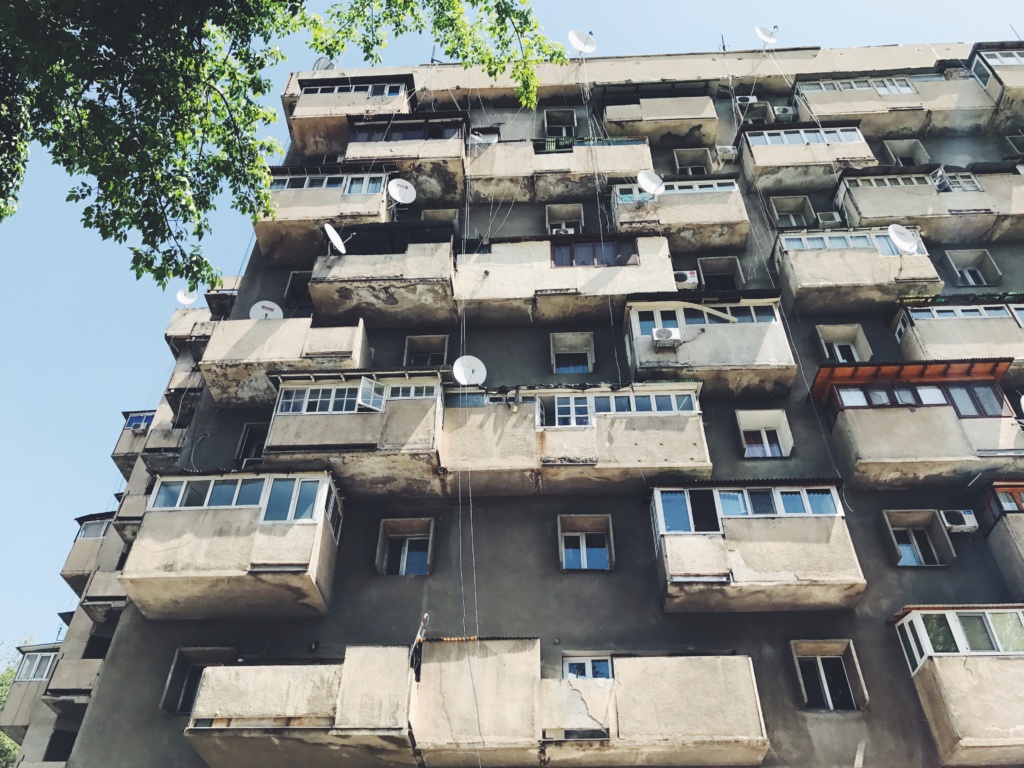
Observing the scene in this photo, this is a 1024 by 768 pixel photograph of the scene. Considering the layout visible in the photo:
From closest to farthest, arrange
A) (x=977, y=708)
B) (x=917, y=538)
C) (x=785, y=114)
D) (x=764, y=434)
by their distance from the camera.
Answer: (x=977, y=708), (x=917, y=538), (x=764, y=434), (x=785, y=114)

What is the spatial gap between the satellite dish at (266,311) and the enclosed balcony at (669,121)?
1544cm

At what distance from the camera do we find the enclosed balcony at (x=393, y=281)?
2198 cm

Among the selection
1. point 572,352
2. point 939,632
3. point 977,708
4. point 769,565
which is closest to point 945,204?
point 572,352

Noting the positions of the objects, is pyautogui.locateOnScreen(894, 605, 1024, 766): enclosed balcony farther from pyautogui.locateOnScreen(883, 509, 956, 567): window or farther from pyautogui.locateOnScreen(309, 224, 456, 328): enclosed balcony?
pyautogui.locateOnScreen(309, 224, 456, 328): enclosed balcony

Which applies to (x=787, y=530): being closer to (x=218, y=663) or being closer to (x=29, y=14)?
(x=218, y=663)

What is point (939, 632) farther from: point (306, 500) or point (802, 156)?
point (802, 156)

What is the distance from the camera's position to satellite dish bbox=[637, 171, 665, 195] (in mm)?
23688

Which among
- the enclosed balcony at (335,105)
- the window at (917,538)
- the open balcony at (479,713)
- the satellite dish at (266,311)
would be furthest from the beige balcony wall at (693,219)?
the open balcony at (479,713)

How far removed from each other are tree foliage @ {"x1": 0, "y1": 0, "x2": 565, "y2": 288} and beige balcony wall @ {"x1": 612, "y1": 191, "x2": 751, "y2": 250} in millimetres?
11999

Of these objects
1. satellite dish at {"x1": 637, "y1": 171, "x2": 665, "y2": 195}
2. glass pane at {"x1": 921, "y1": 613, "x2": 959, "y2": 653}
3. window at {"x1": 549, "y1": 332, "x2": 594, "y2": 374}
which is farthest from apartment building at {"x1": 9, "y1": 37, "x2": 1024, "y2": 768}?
satellite dish at {"x1": 637, "y1": 171, "x2": 665, "y2": 195}

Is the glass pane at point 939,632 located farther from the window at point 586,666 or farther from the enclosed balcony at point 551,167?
the enclosed balcony at point 551,167

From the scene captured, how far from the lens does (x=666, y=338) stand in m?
19.6

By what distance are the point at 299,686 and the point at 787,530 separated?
35.4ft

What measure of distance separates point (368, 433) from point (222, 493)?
12.1ft
